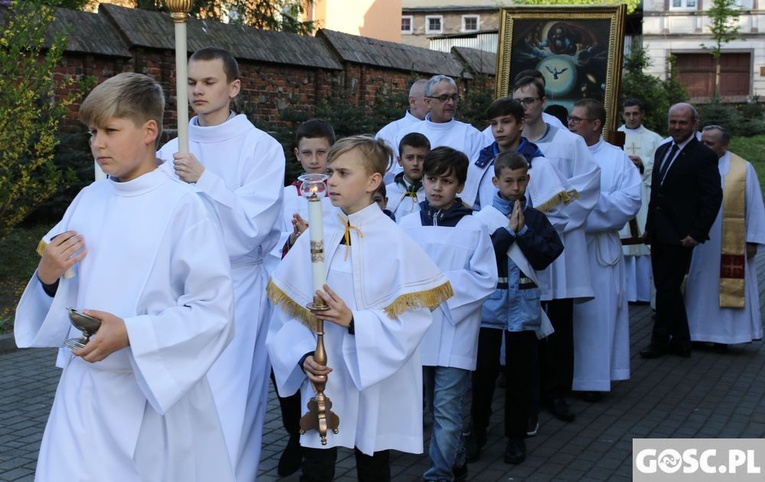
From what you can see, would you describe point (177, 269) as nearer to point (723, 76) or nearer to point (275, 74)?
point (275, 74)

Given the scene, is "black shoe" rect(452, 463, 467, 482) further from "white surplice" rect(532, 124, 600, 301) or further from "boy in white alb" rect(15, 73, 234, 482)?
"boy in white alb" rect(15, 73, 234, 482)

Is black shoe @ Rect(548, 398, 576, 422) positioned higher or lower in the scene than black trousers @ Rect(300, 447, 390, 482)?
lower

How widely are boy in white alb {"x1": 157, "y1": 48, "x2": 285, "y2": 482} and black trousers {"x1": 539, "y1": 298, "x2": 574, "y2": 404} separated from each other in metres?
2.56

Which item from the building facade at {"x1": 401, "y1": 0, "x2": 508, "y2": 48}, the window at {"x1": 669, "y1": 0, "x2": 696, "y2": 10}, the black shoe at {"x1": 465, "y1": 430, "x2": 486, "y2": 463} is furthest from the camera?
the building facade at {"x1": 401, "y1": 0, "x2": 508, "y2": 48}

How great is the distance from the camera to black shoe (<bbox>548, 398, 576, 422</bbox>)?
7.34m

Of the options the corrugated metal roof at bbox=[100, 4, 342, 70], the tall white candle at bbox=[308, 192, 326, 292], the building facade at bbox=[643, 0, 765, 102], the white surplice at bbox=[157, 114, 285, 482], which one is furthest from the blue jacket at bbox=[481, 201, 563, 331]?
the building facade at bbox=[643, 0, 765, 102]

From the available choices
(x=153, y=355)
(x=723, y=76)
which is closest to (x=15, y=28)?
(x=153, y=355)

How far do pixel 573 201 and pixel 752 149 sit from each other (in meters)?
30.3

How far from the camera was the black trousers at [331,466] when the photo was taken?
4848 mm

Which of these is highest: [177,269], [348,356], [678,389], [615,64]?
[615,64]

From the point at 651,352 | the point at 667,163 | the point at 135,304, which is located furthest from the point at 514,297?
the point at 667,163

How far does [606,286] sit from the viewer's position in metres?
8.15

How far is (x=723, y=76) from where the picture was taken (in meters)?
58.2

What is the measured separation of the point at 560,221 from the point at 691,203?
2.85 metres
